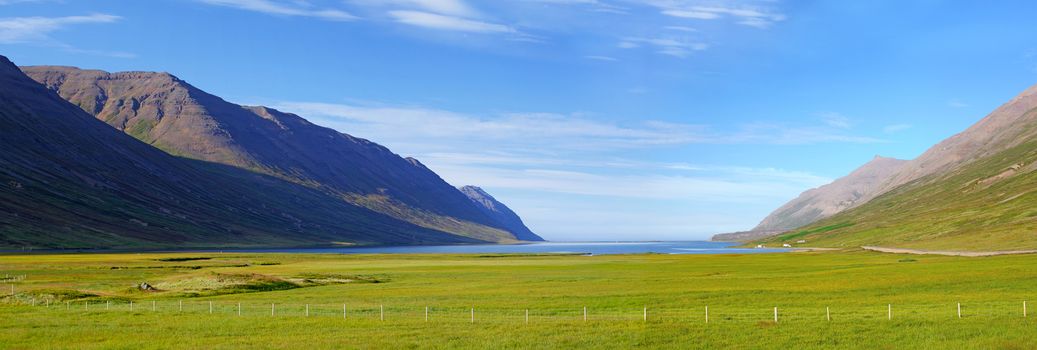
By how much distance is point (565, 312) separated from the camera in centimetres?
6519

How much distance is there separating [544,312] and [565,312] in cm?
180

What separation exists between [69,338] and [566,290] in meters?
51.6

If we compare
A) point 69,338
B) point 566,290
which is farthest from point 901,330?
point 69,338

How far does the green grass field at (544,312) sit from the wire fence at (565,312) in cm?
16

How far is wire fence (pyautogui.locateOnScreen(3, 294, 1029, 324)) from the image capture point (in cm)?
5650

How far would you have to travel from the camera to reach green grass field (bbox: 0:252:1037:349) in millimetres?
46062

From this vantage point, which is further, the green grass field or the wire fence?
the wire fence

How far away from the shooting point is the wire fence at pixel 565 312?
56500mm

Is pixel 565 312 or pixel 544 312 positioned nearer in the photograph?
pixel 544 312

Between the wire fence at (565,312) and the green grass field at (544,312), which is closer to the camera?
the green grass field at (544,312)

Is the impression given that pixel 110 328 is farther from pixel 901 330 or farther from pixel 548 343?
pixel 901 330

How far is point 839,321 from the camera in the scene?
175 feet

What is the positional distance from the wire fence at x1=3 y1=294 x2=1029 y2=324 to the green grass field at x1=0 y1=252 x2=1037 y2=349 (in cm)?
16

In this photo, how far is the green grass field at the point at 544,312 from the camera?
4606 cm
